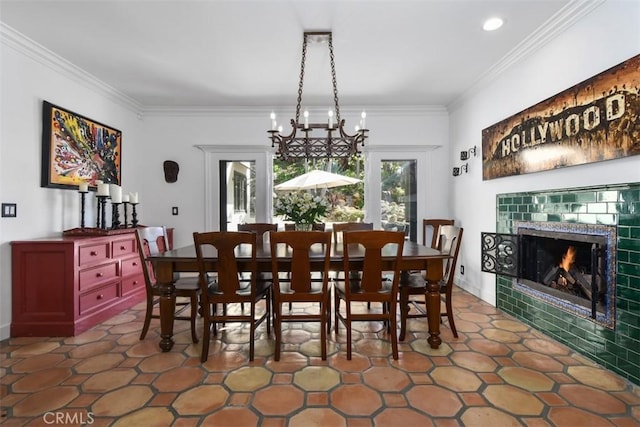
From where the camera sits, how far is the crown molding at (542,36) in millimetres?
2184

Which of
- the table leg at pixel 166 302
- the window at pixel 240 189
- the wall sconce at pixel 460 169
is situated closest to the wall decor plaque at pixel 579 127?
the wall sconce at pixel 460 169

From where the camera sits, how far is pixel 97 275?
9.49 feet

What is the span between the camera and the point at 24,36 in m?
2.61

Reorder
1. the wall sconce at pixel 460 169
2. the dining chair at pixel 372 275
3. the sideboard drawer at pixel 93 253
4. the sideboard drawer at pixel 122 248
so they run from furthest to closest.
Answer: the wall sconce at pixel 460 169
the sideboard drawer at pixel 122 248
the sideboard drawer at pixel 93 253
the dining chair at pixel 372 275

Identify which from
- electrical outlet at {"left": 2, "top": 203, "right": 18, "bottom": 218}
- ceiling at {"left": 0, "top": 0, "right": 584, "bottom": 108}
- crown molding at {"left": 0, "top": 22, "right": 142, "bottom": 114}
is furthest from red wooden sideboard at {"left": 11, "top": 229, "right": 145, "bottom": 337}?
ceiling at {"left": 0, "top": 0, "right": 584, "bottom": 108}

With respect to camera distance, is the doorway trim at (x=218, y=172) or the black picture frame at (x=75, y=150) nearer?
the black picture frame at (x=75, y=150)

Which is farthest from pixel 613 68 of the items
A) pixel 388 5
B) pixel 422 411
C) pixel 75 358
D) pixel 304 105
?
pixel 75 358

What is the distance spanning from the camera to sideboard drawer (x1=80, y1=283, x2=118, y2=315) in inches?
108

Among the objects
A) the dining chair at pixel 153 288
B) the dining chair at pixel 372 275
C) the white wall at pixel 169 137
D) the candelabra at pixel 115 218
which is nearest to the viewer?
the dining chair at pixel 372 275

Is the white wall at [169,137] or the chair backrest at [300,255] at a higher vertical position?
the white wall at [169,137]

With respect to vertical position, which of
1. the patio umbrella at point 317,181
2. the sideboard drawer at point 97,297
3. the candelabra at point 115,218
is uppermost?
the patio umbrella at point 317,181

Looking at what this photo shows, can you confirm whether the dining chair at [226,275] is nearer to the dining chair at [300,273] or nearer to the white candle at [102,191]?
the dining chair at [300,273]

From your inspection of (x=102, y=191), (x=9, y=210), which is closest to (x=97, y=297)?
(x=9, y=210)

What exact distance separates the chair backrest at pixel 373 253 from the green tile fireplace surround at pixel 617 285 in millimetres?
1365
